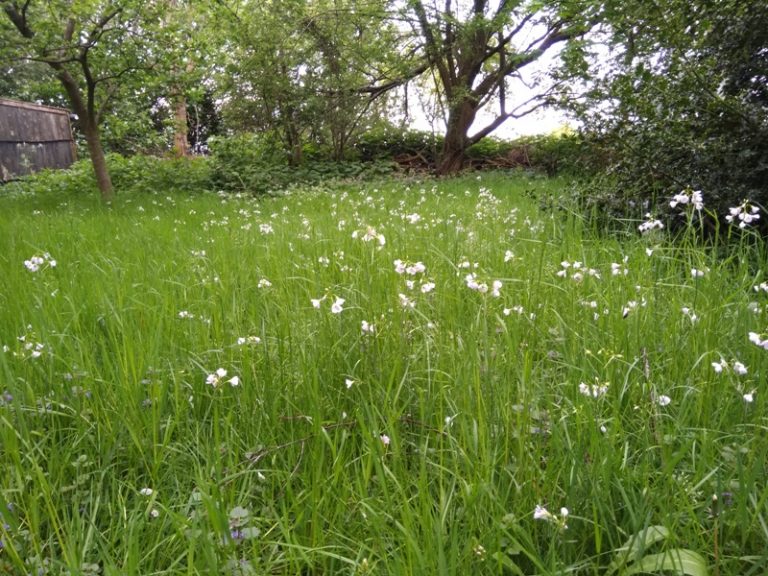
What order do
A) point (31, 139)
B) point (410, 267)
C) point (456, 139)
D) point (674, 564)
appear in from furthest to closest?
1. point (31, 139)
2. point (456, 139)
3. point (410, 267)
4. point (674, 564)

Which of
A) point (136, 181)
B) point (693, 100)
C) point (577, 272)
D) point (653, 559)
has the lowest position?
point (653, 559)

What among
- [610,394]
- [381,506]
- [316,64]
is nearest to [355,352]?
[381,506]

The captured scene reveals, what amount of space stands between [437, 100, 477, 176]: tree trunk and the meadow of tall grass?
41.2ft

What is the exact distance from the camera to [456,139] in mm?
15102

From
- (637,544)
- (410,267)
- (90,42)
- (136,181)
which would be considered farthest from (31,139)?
(637,544)

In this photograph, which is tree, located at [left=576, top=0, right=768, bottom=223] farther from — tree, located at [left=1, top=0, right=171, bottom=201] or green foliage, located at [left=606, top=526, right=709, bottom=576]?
tree, located at [left=1, top=0, right=171, bottom=201]

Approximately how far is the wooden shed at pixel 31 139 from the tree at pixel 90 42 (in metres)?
7.57

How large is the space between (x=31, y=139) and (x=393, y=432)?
1905 cm

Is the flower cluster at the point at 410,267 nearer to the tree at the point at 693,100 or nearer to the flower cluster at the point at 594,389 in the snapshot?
the flower cluster at the point at 594,389

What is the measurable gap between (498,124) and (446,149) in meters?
1.56

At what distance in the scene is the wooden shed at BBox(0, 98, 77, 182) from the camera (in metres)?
15.2

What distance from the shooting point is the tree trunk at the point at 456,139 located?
588 inches

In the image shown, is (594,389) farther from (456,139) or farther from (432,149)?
(432,149)

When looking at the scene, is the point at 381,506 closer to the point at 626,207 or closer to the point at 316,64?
the point at 626,207
